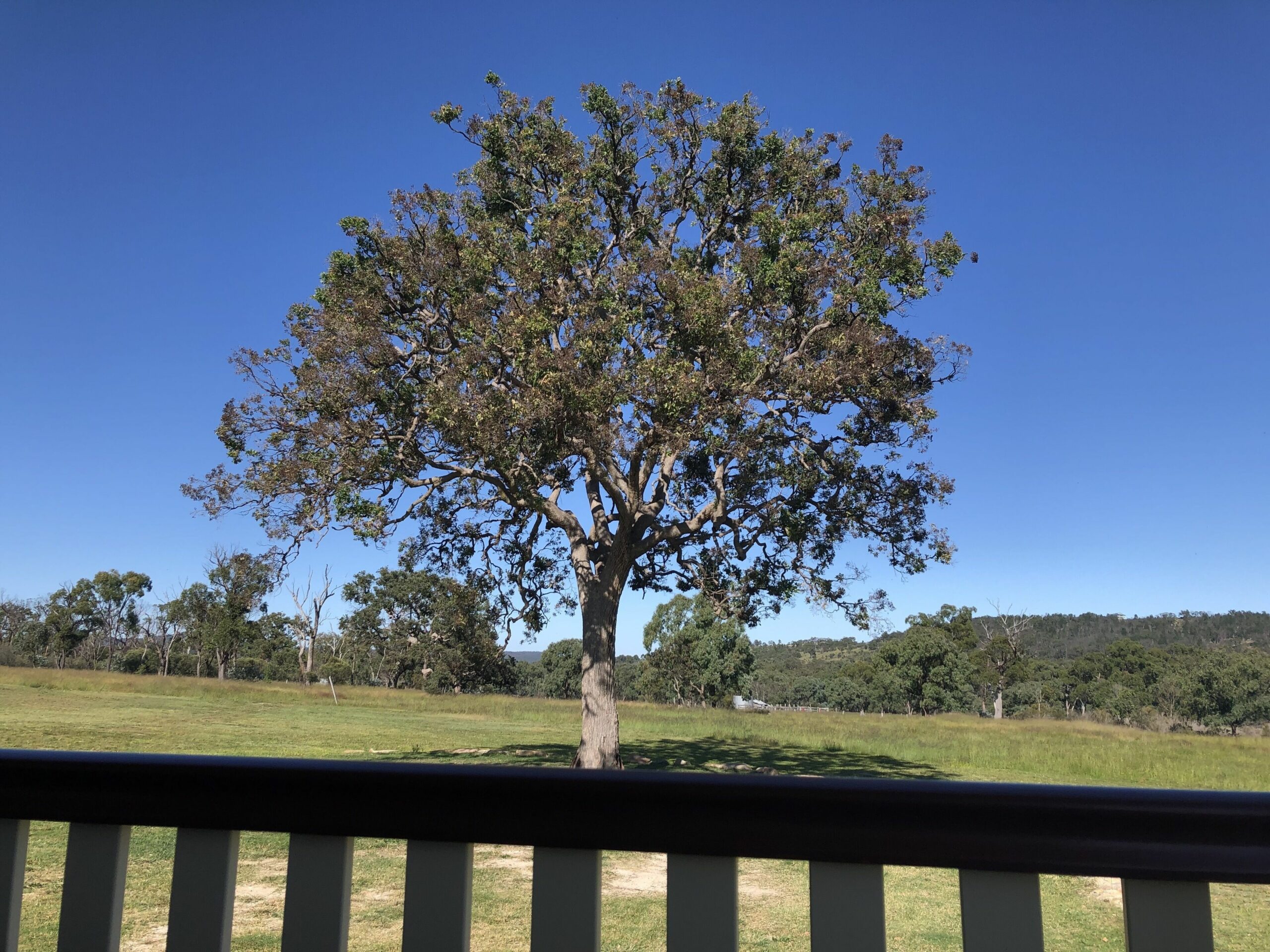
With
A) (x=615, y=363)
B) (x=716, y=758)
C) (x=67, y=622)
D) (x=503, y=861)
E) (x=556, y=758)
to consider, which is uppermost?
(x=615, y=363)

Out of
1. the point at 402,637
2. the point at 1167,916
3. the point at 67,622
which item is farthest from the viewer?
the point at 402,637

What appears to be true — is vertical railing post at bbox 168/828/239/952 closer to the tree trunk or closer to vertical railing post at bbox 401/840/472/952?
vertical railing post at bbox 401/840/472/952

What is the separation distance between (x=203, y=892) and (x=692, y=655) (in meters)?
34.6

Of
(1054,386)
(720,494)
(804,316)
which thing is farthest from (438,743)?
(1054,386)

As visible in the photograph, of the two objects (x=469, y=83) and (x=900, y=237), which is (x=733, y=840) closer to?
(x=900, y=237)

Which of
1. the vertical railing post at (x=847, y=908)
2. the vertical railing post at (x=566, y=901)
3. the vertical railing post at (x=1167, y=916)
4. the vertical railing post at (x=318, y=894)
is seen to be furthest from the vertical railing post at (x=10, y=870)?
the vertical railing post at (x=1167, y=916)

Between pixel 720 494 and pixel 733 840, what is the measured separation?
12.3 metres

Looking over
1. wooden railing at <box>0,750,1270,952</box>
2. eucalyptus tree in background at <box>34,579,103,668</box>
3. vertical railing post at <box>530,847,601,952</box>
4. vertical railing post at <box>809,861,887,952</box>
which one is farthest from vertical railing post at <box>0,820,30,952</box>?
eucalyptus tree in background at <box>34,579,103,668</box>

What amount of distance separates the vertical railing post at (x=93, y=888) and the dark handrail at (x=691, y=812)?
21 mm

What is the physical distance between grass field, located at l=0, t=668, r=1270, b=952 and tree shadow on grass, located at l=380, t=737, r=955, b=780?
3.6 inches

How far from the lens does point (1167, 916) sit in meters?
0.60

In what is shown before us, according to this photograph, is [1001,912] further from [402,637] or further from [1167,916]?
[402,637]

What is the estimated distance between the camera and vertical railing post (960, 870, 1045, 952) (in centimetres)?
61

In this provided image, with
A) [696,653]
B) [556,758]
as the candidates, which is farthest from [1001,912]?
[696,653]
